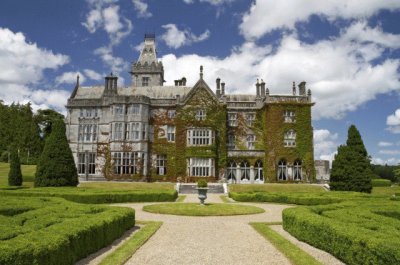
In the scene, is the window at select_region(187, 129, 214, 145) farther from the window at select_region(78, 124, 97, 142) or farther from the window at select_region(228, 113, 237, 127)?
the window at select_region(78, 124, 97, 142)

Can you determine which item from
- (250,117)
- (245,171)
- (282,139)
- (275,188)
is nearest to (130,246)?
(275,188)

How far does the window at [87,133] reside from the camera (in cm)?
4897

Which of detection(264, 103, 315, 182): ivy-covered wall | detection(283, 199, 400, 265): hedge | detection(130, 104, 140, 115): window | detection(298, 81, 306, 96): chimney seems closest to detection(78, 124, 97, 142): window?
detection(130, 104, 140, 115): window

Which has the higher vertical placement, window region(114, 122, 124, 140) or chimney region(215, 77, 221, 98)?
chimney region(215, 77, 221, 98)

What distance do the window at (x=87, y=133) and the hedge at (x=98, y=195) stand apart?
2142cm

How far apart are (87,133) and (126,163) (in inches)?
291

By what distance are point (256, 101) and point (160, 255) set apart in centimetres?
4063

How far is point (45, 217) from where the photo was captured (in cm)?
1267

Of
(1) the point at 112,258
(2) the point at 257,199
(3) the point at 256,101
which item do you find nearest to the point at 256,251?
(1) the point at 112,258

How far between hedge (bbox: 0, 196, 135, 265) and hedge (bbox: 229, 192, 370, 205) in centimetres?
1488

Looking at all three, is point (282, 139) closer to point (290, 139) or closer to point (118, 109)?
point (290, 139)

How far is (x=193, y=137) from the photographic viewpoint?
153ft

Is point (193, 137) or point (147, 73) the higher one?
point (147, 73)

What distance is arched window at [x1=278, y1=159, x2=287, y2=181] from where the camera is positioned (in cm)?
4647
